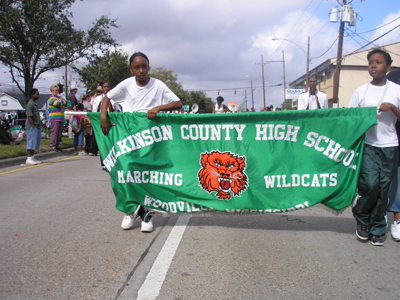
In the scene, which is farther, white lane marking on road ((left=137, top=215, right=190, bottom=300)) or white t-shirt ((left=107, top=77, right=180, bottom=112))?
white t-shirt ((left=107, top=77, right=180, bottom=112))

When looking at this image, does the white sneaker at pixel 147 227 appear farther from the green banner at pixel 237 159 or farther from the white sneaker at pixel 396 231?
the white sneaker at pixel 396 231

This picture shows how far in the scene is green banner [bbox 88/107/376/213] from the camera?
155 inches

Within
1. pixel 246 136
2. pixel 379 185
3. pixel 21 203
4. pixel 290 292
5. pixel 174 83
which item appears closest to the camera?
pixel 290 292

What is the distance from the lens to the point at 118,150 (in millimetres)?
4148

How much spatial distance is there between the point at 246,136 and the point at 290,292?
5.71 feet

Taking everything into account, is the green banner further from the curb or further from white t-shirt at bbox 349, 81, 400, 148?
the curb

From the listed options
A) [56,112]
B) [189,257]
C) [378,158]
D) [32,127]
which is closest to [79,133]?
[56,112]

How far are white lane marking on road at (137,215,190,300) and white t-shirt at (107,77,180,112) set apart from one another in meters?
1.47

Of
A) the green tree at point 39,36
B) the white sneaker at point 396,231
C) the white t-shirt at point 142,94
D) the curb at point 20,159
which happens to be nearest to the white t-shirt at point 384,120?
the white sneaker at point 396,231

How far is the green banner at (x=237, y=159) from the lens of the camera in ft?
12.9

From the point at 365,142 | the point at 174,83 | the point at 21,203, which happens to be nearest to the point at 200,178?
the point at 365,142

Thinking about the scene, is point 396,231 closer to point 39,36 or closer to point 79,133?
point 79,133

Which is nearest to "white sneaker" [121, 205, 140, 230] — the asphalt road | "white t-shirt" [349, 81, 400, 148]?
the asphalt road

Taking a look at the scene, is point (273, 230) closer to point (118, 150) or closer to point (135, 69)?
point (118, 150)
